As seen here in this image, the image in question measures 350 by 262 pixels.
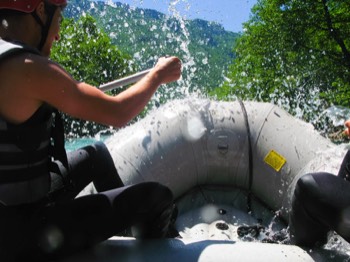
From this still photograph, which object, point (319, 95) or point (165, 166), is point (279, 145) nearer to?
point (165, 166)

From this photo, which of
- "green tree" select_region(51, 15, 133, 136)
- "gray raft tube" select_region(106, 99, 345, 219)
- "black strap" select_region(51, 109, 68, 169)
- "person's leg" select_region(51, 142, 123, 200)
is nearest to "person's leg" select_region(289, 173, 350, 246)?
"person's leg" select_region(51, 142, 123, 200)

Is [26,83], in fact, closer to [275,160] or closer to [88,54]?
[275,160]

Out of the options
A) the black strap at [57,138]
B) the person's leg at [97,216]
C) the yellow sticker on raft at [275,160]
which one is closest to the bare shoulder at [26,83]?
the black strap at [57,138]

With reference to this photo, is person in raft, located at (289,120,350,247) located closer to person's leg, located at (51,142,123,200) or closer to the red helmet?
person's leg, located at (51,142,123,200)

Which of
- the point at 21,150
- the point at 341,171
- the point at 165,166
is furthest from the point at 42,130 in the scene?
the point at 165,166

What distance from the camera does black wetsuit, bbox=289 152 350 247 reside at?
1.61 meters

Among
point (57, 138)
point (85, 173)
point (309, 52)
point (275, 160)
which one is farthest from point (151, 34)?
point (57, 138)

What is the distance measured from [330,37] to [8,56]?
55.2 ft

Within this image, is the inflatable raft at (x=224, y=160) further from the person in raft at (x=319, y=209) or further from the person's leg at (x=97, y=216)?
the person's leg at (x=97, y=216)

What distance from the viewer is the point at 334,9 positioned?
1652cm

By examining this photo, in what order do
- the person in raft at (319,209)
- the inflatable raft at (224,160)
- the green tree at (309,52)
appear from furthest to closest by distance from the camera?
the green tree at (309,52)
the inflatable raft at (224,160)
the person in raft at (319,209)

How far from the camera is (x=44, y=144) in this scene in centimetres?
157

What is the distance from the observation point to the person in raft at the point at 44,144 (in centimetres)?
138

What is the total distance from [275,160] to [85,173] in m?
1.60
